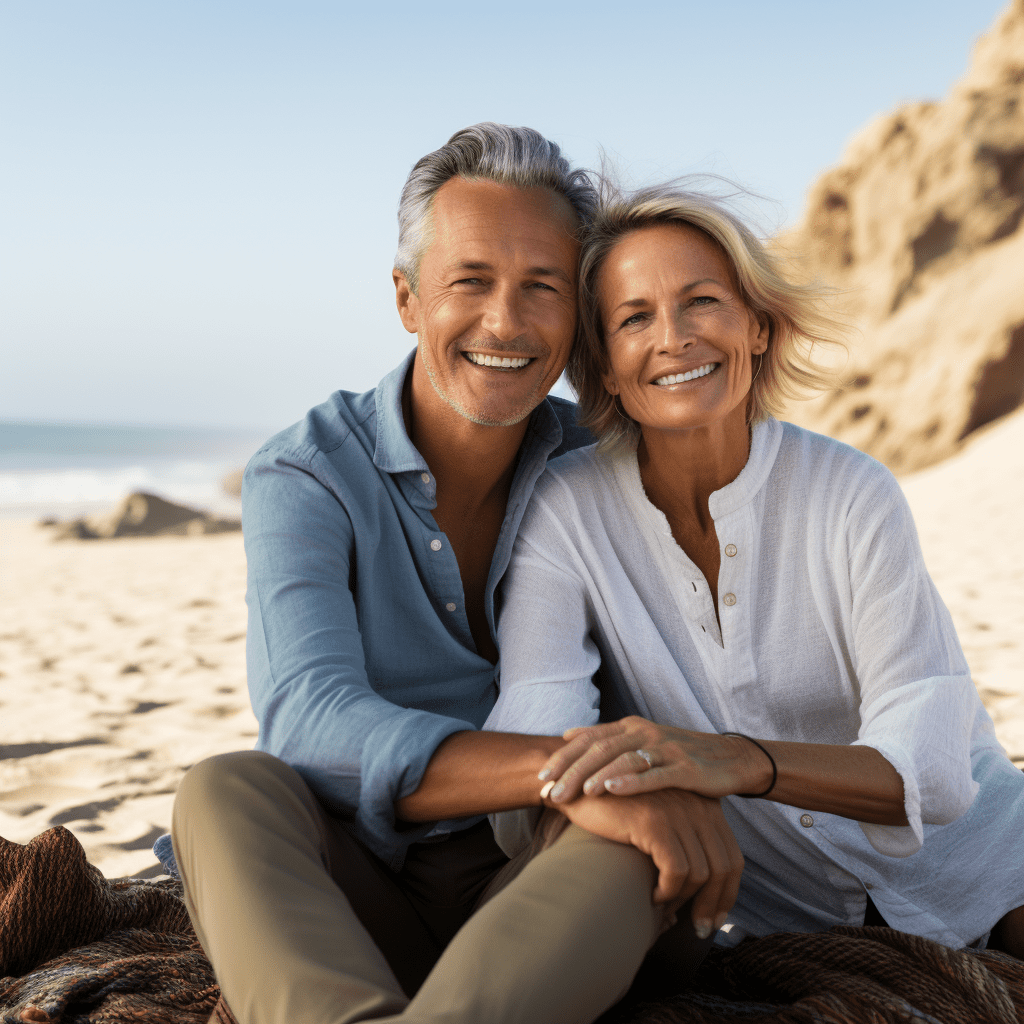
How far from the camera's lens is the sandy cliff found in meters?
13.6

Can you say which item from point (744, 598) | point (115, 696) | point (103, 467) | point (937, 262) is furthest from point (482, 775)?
point (103, 467)

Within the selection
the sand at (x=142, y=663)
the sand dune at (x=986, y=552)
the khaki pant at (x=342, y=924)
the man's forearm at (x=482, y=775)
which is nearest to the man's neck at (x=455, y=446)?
the man's forearm at (x=482, y=775)

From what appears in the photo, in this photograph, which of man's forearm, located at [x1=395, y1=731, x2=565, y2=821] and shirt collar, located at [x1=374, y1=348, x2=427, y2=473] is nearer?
man's forearm, located at [x1=395, y1=731, x2=565, y2=821]

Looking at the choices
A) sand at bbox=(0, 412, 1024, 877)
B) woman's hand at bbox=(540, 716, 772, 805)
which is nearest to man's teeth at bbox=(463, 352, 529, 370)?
woman's hand at bbox=(540, 716, 772, 805)

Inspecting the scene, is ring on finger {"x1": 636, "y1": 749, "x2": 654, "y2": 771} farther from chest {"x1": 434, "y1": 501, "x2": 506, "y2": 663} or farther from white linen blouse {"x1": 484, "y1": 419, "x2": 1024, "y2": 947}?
chest {"x1": 434, "y1": 501, "x2": 506, "y2": 663}

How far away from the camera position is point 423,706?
2242mm

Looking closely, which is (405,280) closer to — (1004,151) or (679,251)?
(679,251)

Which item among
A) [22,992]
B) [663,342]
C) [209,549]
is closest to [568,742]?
[663,342]

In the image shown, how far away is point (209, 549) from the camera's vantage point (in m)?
11.1

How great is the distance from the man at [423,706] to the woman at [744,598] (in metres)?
0.19

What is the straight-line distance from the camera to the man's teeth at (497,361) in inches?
88.8

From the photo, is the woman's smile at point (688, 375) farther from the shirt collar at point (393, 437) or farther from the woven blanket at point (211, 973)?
the woven blanket at point (211, 973)

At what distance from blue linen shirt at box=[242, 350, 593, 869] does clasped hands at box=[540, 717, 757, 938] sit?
0.27 meters

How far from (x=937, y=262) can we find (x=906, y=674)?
14983mm
